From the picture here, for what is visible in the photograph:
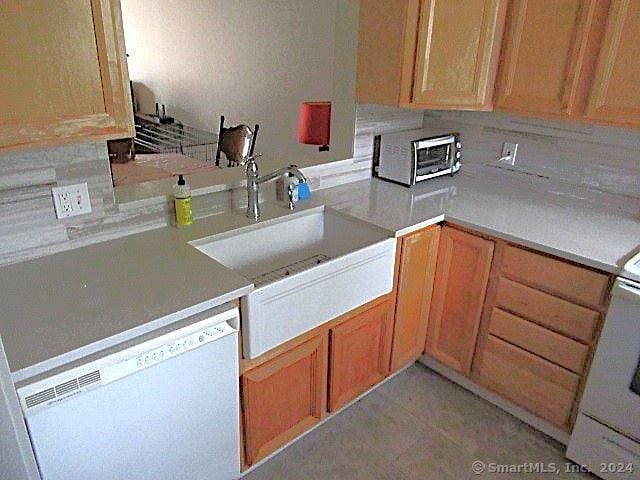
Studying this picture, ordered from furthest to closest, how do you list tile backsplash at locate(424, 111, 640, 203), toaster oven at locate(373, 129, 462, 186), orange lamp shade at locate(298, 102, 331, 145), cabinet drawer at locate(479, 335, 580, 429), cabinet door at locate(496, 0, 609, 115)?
orange lamp shade at locate(298, 102, 331, 145) < toaster oven at locate(373, 129, 462, 186) < tile backsplash at locate(424, 111, 640, 203) < cabinet drawer at locate(479, 335, 580, 429) < cabinet door at locate(496, 0, 609, 115)

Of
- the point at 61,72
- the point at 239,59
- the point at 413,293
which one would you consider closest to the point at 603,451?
the point at 413,293

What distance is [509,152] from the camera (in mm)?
2426

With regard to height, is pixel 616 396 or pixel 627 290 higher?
pixel 627 290

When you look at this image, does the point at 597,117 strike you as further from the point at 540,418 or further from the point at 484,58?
the point at 540,418

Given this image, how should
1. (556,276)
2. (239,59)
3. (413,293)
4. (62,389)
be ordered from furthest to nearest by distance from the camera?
(239,59) < (413,293) < (556,276) < (62,389)

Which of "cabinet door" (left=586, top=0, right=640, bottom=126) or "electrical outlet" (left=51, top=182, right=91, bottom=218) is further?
"cabinet door" (left=586, top=0, right=640, bottom=126)

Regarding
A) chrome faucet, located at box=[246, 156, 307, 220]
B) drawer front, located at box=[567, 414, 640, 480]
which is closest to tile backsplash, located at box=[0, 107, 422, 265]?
chrome faucet, located at box=[246, 156, 307, 220]

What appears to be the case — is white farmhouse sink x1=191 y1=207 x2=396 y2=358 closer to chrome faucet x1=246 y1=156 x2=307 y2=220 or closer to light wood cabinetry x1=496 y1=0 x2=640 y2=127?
chrome faucet x1=246 y1=156 x2=307 y2=220

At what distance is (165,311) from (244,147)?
0.96 metres

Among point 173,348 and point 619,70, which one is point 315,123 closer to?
point 619,70

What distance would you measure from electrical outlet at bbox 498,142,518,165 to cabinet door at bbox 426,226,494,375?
0.67m

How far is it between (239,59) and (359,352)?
307cm

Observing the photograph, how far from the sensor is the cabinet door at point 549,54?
1778mm

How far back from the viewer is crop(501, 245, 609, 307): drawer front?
5.54 feet
